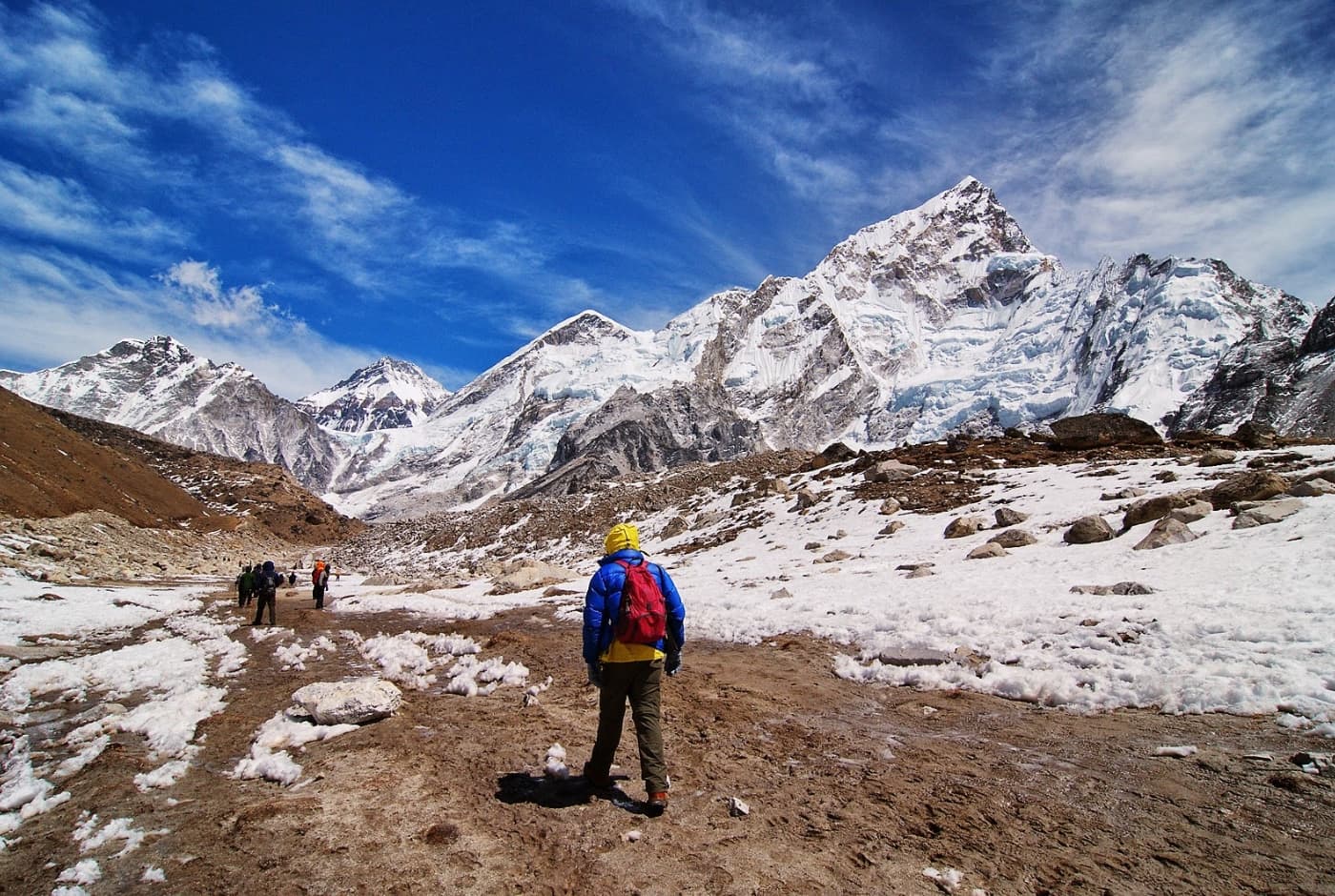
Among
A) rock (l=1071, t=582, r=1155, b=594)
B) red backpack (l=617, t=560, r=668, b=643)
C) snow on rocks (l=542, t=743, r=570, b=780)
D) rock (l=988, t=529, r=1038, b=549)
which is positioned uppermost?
rock (l=988, t=529, r=1038, b=549)

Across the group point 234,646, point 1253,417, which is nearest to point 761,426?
point 1253,417

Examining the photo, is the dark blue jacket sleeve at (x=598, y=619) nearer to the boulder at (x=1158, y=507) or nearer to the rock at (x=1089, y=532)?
the rock at (x=1089, y=532)

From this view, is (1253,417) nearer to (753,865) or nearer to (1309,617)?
(1309,617)

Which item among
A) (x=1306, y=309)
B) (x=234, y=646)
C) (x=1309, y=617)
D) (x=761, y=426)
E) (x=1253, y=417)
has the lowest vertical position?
(x=234, y=646)

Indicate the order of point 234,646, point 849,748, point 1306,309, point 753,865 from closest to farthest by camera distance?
1. point 753,865
2. point 849,748
3. point 234,646
4. point 1306,309

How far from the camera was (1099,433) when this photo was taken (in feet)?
109

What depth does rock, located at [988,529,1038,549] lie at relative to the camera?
16.9 m

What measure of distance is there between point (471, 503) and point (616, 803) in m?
197

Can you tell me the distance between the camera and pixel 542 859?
4.89 metres

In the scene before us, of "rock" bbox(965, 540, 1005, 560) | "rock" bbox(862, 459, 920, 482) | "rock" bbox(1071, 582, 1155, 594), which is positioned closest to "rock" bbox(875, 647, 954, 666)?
"rock" bbox(1071, 582, 1155, 594)

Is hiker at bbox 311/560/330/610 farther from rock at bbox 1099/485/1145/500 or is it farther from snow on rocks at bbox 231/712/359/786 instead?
rock at bbox 1099/485/1145/500

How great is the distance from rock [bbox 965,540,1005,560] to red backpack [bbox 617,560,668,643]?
522 inches

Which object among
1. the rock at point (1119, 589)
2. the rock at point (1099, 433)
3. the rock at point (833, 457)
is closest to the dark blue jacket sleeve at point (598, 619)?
the rock at point (1119, 589)

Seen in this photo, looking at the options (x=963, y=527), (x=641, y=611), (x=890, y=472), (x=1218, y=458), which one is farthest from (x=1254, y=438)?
(x=641, y=611)
